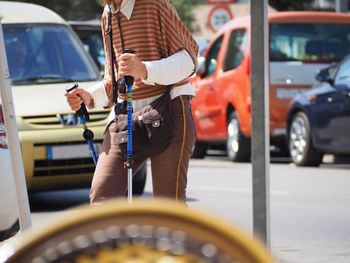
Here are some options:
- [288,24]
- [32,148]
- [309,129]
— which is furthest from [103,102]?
[288,24]

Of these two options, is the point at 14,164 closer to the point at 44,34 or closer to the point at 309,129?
the point at 44,34

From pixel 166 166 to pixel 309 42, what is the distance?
37.8 ft

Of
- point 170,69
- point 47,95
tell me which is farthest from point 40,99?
point 170,69

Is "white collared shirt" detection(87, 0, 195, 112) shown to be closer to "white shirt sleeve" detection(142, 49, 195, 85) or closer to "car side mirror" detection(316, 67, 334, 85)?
"white shirt sleeve" detection(142, 49, 195, 85)

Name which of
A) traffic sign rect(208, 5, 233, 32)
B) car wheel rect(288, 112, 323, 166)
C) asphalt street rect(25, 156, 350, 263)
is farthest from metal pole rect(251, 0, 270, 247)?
traffic sign rect(208, 5, 233, 32)

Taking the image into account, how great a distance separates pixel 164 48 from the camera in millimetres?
5465

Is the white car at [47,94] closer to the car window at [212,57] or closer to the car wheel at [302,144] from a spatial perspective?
the car wheel at [302,144]

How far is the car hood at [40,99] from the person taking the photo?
10753 millimetres

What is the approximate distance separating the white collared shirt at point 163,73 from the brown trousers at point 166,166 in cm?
12

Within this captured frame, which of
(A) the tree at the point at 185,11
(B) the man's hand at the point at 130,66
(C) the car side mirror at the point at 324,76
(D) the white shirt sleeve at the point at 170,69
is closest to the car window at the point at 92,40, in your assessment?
(C) the car side mirror at the point at 324,76

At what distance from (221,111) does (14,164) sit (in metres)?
11.4

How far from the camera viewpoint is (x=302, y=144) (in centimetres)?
1537

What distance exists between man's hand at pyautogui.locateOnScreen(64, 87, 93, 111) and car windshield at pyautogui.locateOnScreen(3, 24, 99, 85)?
→ 5849 millimetres

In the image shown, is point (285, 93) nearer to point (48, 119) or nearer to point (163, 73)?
point (48, 119)
